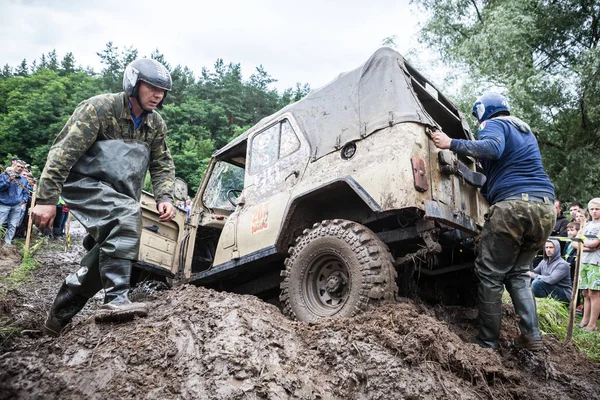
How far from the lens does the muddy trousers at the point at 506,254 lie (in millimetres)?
3279

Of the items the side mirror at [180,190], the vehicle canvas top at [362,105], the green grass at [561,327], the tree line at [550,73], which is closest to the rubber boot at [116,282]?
the vehicle canvas top at [362,105]

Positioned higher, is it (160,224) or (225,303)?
(160,224)

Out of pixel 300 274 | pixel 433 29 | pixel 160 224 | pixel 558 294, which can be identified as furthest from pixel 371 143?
pixel 433 29

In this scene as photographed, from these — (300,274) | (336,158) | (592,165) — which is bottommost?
(300,274)

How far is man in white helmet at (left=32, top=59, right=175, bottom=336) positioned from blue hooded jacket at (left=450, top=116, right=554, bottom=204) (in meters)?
2.32

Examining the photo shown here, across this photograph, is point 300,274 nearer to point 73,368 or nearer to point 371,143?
point 371,143

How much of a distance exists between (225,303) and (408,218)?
1.47m

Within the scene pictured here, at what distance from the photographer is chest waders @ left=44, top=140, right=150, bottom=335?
294 cm

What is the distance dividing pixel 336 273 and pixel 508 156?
5.31 feet

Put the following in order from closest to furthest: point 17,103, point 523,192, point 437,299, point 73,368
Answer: point 73,368 < point 523,192 < point 437,299 < point 17,103

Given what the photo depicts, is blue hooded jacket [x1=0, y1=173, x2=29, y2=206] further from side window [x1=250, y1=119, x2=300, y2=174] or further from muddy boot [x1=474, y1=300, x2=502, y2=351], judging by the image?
muddy boot [x1=474, y1=300, x2=502, y2=351]

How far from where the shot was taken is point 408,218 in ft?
11.1

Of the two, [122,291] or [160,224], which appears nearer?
[122,291]

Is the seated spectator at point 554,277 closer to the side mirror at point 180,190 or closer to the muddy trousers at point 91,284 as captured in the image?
the side mirror at point 180,190
